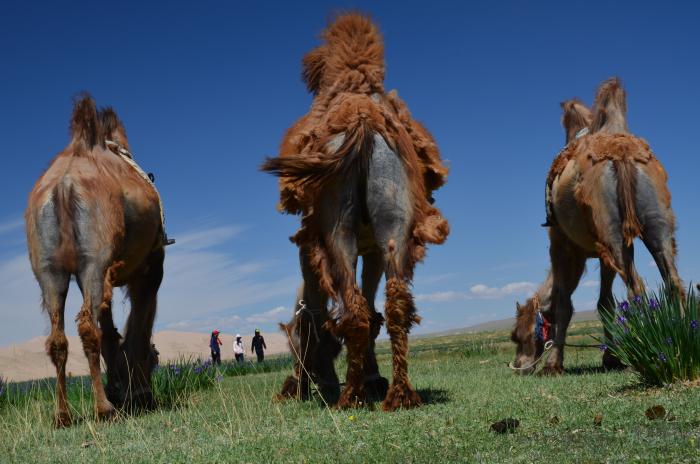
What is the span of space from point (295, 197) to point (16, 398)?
19.7ft

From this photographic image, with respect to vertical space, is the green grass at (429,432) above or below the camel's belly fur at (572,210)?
below

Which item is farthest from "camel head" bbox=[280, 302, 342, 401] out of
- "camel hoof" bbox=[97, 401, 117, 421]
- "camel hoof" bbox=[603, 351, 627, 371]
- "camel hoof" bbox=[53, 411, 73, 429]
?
"camel hoof" bbox=[603, 351, 627, 371]

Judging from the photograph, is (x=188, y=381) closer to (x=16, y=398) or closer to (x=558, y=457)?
(x=16, y=398)

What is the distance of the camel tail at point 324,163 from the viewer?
18.7 feet

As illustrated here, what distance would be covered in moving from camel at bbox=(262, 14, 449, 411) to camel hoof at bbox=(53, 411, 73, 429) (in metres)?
2.19

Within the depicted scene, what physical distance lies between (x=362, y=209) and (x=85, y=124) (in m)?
3.55

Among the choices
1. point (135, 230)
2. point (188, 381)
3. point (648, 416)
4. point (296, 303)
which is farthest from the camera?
point (188, 381)

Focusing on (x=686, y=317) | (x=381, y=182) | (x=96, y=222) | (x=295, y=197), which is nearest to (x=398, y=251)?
(x=381, y=182)

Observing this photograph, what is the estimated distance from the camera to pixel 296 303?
23.0 ft

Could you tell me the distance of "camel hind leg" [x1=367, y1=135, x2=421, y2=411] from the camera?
5445 mm

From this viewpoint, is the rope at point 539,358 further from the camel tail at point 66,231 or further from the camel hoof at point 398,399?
the camel tail at point 66,231

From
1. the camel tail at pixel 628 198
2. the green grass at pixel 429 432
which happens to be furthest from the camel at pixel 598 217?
the green grass at pixel 429 432

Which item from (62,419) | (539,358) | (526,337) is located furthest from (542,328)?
(62,419)

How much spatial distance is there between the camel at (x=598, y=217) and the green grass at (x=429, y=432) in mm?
1339
